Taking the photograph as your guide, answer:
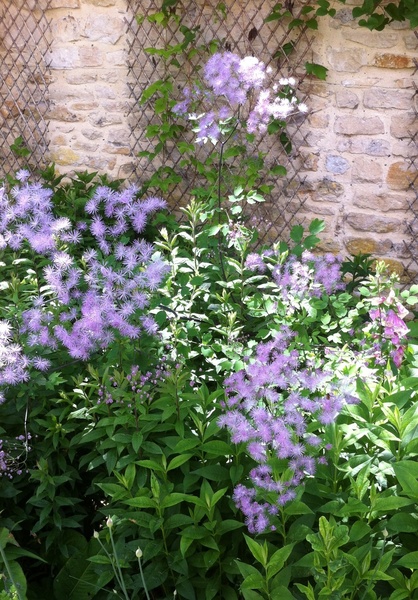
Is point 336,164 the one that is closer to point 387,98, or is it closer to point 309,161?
point 309,161

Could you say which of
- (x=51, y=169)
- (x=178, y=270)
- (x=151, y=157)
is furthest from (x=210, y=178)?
(x=178, y=270)

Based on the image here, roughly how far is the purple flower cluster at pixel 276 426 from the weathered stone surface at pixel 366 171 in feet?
8.09

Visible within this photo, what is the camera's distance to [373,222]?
4.39 m

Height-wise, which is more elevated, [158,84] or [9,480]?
[158,84]

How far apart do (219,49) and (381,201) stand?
1402mm

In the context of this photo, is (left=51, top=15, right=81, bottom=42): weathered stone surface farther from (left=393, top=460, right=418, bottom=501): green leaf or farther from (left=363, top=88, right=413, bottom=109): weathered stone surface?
(left=393, top=460, right=418, bottom=501): green leaf

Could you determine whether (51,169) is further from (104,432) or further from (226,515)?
(226,515)

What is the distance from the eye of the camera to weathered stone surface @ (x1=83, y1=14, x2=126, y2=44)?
4.84 metres

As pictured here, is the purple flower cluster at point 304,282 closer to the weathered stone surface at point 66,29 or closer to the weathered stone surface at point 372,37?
the weathered stone surface at point 372,37

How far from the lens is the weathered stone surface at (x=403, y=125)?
4.19 meters

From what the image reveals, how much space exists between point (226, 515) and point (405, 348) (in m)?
0.84

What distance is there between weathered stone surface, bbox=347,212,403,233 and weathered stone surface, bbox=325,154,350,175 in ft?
0.88

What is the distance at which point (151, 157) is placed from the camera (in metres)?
4.82

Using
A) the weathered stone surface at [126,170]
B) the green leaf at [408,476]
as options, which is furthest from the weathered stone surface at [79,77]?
the green leaf at [408,476]
